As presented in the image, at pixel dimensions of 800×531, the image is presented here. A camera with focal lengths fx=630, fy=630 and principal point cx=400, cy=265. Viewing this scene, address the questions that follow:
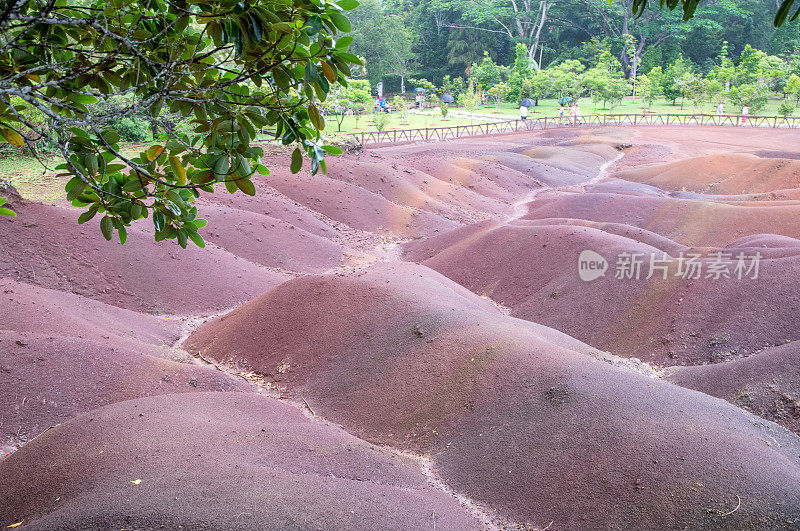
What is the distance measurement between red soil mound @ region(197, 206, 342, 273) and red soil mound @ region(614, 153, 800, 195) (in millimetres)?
14905

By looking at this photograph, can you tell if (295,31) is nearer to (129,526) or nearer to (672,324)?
(129,526)

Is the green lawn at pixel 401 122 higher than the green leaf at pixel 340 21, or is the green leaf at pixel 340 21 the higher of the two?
the green leaf at pixel 340 21

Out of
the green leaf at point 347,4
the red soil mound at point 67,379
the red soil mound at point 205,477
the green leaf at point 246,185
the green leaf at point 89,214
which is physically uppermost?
the green leaf at point 347,4

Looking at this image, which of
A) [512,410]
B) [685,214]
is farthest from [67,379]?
[685,214]

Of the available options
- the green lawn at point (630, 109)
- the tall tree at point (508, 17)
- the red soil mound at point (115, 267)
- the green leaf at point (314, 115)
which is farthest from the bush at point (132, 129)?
the tall tree at point (508, 17)

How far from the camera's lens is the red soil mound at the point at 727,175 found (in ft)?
73.5

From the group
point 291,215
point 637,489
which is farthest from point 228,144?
point 291,215

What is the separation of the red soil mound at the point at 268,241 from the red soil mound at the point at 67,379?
776 centimetres

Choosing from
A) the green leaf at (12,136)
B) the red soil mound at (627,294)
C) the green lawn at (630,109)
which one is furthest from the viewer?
the green lawn at (630,109)

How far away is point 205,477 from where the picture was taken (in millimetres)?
5148

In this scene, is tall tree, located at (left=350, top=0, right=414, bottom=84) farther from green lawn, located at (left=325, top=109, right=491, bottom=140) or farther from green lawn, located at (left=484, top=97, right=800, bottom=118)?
green lawn, located at (left=484, top=97, right=800, bottom=118)

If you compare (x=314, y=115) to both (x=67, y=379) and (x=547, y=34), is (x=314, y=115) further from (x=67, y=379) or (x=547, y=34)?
(x=547, y=34)

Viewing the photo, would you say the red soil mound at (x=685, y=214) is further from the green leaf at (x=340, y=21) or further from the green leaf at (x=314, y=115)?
the green leaf at (x=340, y=21)

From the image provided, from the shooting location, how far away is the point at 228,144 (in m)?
4.05
